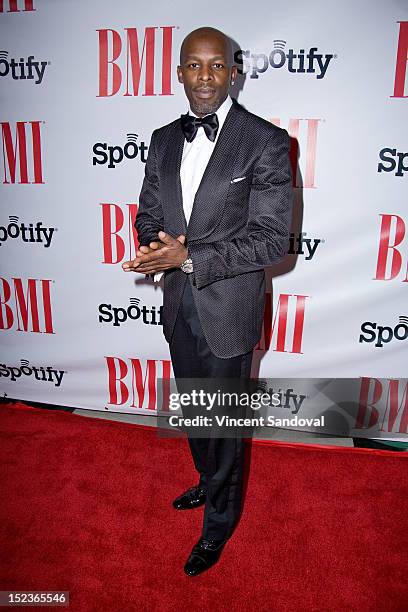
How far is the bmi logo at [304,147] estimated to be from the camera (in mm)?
2336

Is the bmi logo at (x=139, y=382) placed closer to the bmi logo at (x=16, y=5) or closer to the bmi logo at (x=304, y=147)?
the bmi logo at (x=304, y=147)

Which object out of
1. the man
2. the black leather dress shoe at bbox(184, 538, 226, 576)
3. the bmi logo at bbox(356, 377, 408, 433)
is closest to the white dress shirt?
the man

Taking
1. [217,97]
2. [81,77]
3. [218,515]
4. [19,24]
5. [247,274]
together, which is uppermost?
[19,24]

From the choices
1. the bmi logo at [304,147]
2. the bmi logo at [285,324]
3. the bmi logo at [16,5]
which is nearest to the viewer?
the bmi logo at [304,147]

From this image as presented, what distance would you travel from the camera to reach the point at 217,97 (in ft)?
5.30

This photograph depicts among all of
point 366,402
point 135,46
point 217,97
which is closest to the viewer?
point 217,97

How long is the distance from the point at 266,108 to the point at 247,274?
3.38ft

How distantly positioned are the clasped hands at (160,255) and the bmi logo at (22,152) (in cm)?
144

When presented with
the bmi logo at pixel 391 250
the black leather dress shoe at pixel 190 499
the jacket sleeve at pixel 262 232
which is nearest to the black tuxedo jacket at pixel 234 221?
the jacket sleeve at pixel 262 232

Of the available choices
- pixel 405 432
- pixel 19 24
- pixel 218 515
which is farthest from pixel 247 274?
pixel 19 24

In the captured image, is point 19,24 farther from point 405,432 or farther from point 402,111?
point 405,432

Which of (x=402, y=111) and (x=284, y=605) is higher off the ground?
(x=402, y=111)

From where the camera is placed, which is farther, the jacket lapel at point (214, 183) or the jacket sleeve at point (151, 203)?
the jacket sleeve at point (151, 203)

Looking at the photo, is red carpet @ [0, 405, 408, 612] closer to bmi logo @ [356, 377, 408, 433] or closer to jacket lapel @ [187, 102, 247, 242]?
bmi logo @ [356, 377, 408, 433]
